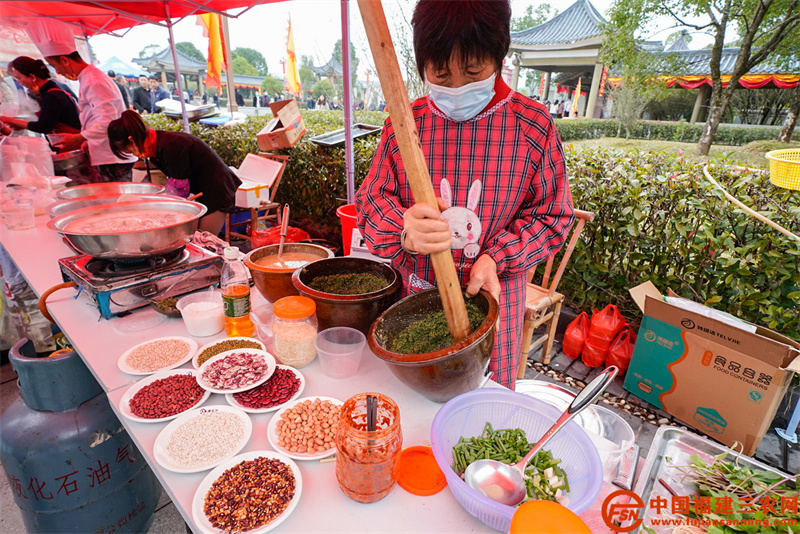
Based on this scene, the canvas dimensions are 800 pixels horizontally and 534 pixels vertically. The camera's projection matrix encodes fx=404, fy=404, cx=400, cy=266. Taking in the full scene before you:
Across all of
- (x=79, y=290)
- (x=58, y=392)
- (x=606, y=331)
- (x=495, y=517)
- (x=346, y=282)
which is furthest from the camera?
(x=606, y=331)

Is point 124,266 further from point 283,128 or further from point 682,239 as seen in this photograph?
point 682,239

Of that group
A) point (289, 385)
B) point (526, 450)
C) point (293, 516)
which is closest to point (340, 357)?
point (289, 385)

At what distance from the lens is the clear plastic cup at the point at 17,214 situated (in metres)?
2.94

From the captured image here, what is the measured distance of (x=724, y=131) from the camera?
13320 mm

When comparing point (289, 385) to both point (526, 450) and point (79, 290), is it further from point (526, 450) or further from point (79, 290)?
point (79, 290)

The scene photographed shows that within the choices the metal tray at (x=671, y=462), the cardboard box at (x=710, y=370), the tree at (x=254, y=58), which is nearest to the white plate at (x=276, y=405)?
the metal tray at (x=671, y=462)

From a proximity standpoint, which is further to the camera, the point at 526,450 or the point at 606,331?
the point at 606,331

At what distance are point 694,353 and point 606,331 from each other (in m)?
0.63

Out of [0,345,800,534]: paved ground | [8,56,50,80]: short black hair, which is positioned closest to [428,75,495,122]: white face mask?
[0,345,800,534]: paved ground

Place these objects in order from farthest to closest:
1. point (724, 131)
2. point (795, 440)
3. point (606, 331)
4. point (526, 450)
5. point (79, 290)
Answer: point (724, 131)
point (606, 331)
point (795, 440)
point (79, 290)
point (526, 450)

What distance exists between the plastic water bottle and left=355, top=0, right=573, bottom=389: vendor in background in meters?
0.57

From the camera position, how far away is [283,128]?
475cm

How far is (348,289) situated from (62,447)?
1.22 m

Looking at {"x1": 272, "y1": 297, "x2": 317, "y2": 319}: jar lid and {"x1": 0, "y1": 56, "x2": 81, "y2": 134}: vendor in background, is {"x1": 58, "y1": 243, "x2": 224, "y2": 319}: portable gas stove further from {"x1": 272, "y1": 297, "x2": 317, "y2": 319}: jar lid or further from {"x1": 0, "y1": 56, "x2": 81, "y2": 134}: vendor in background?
{"x1": 0, "y1": 56, "x2": 81, "y2": 134}: vendor in background
